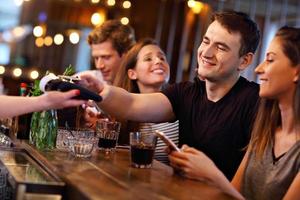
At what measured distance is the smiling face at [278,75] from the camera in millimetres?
1908

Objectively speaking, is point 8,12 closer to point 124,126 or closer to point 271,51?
point 124,126

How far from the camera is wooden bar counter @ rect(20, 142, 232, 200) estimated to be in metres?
1.34

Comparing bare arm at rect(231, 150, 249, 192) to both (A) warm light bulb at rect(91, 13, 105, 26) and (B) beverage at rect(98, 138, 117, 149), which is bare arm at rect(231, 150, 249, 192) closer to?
(B) beverage at rect(98, 138, 117, 149)

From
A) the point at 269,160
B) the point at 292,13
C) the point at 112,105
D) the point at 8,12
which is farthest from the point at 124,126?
the point at 8,12

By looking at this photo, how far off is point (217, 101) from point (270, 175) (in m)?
0.58

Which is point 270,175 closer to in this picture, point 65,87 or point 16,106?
point 65,87

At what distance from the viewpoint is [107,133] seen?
6.95 feet

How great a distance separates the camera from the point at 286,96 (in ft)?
6.37

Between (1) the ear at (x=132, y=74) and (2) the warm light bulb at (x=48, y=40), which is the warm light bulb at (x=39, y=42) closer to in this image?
(2) the warm light bulb at (x=48, y=40)

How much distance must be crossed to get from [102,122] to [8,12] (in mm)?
6608

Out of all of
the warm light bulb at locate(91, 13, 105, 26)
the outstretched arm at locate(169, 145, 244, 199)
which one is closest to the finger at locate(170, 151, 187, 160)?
the outstretched arm at locate(169, 145, 244, 199)

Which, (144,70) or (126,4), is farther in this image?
(126,4)

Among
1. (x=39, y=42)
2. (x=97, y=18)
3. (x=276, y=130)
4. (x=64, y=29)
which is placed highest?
(x=97, y=18)

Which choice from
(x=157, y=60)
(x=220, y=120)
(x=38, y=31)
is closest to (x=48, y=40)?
(x=38, y=31)
